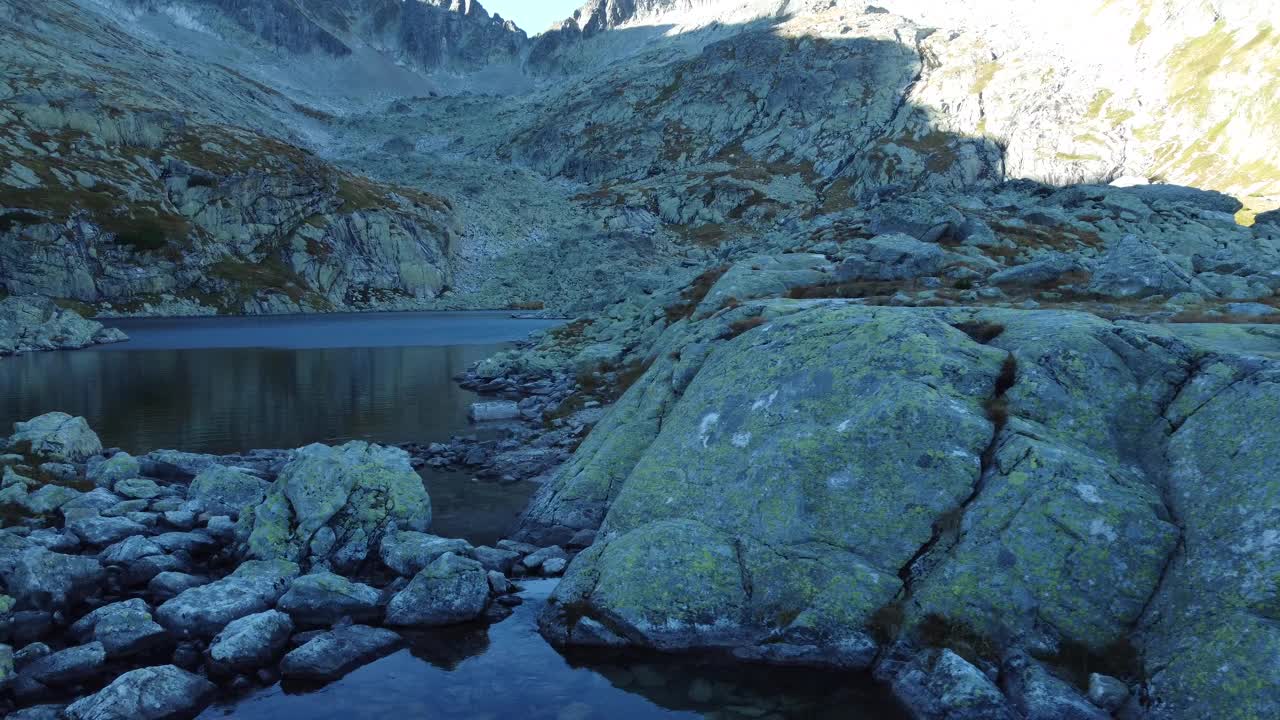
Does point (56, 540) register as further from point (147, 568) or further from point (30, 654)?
point (30, 654)

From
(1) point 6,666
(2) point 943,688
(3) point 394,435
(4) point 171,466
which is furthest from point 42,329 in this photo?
(2) point 943,688

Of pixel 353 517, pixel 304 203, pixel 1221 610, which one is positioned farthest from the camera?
pixel 304 203

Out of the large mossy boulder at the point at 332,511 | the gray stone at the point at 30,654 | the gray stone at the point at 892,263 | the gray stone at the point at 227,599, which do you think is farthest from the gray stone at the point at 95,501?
the gray stone at the point at 892,263

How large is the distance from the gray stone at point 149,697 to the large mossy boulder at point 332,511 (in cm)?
596

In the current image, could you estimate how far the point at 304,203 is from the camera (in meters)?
181

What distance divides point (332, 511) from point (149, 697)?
8198mm

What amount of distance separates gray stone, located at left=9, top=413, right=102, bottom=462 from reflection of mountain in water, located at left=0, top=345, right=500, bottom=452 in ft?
16.2

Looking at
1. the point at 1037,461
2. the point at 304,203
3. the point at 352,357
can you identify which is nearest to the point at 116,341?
the point at 352,357

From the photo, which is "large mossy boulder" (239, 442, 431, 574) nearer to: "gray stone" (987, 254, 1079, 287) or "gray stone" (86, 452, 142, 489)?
"gray stone" (86, 452, 142, 489)

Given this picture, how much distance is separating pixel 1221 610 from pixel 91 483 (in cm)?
3484

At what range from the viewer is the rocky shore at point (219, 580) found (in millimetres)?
14336

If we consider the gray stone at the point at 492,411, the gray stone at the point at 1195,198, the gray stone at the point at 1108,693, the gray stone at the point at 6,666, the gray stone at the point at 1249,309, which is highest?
the gray stone at the point at 1195,198

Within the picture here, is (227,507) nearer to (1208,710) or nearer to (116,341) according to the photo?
(1208,710)

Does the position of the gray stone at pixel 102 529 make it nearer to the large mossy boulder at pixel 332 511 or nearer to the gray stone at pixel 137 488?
the gray stone at pixel 137 488
